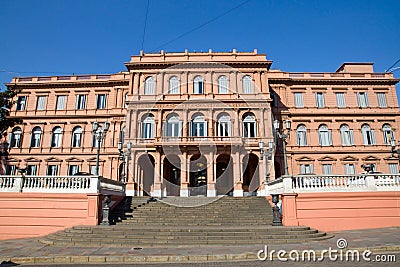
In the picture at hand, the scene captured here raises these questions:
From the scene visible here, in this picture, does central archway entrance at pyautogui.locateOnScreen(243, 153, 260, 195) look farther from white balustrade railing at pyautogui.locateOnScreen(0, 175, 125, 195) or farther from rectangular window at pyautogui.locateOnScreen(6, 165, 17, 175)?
rectangular window at pyautogui.locateOnScreen(6, 165, 17, 175)

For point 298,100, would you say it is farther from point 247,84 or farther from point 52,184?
point 52,184

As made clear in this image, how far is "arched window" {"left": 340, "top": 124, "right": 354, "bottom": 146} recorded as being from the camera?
3011cm

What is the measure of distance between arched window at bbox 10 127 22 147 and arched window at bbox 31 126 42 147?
1356mm

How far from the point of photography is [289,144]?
29938 millimetres

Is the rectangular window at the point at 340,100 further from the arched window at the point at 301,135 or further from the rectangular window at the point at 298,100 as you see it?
the arched window at the point at 301,135

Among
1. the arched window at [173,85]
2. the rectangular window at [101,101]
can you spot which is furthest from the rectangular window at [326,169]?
the rectangular window at [101,101]

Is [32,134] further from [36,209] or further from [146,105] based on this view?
[36,209]

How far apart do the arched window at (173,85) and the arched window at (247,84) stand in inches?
264

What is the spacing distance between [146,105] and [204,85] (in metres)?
6.10

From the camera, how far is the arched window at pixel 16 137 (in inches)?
1206

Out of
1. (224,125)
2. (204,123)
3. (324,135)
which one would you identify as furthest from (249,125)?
(324,135)

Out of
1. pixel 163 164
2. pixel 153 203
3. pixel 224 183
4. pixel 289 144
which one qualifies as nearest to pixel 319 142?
pixel 289 144

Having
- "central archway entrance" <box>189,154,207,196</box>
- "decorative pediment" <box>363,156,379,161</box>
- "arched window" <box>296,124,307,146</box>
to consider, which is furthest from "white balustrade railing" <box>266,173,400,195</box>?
"decorative pediment" <box>363,156,379,161</box>
